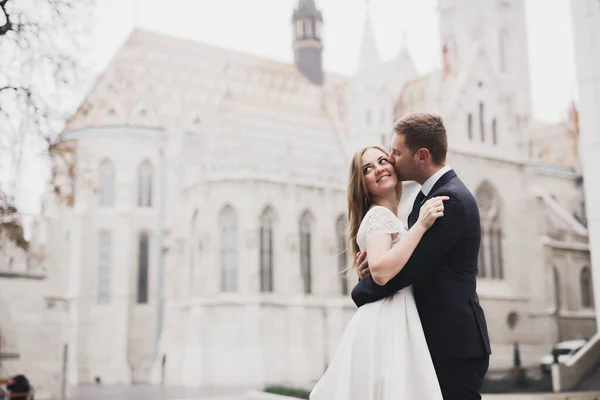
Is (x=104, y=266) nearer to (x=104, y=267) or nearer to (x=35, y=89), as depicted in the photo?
(x=104, y=267)

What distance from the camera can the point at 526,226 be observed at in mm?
20391

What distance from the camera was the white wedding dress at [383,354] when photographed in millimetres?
2020

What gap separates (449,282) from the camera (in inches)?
80.4

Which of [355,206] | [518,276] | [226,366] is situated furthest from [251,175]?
[355,206]

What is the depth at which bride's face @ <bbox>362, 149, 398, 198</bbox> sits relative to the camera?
2.25 meters

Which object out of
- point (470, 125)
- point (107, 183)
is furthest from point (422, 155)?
point (470, 125)

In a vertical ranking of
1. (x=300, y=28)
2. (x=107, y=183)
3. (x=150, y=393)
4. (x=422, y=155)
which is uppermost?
(x=300, y=28)

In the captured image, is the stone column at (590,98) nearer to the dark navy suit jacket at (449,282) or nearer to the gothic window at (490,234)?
the gothic window at (490,234)

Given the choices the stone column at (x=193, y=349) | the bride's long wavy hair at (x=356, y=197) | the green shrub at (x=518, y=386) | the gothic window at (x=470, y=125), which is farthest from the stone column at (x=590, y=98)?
the bride's long wavy hair at (x=356, y=197)

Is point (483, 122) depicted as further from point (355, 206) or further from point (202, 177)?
point (355, 206)

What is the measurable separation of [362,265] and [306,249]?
607 inches

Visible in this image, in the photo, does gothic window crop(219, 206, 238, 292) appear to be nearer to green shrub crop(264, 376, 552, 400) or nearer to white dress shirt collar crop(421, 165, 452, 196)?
green shrub crop(264, 376, 552, 400)

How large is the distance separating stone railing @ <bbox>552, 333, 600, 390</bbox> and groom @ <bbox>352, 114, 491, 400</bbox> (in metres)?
9.00

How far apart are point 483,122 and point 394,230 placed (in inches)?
753
